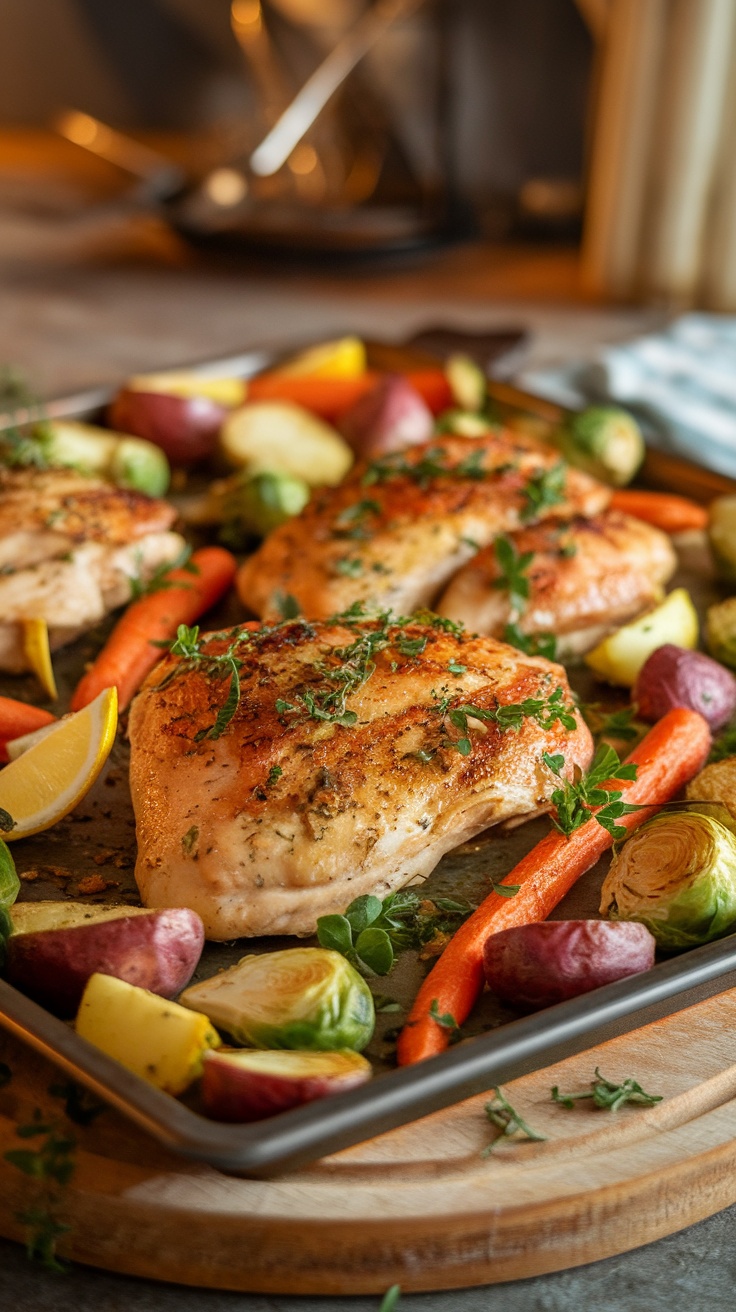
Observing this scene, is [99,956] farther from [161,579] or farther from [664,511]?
[664,511]

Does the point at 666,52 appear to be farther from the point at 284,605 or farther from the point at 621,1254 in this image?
the point at 621,1254

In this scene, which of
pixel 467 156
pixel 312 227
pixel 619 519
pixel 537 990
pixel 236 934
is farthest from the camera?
pixel 467 156

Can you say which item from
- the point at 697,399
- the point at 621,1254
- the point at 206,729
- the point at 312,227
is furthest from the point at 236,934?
the point at 312,227

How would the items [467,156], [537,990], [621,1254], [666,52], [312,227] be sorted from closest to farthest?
1. [621,1254]
2. [537,990]
3. [666,52]
4. [312,227]
5. [467,156]

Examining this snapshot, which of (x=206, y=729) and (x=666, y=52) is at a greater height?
(x=666, y=52)

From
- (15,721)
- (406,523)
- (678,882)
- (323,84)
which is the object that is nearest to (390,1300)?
(678,882)
